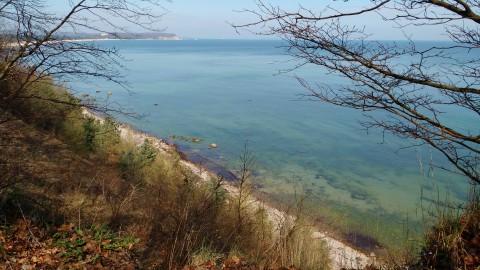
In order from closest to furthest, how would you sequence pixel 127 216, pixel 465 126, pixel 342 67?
pixel 342 67
pixel 127 216
pixel 465 126

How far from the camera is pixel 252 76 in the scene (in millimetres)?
50688

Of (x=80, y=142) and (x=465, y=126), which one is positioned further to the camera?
(x=465, y=126)

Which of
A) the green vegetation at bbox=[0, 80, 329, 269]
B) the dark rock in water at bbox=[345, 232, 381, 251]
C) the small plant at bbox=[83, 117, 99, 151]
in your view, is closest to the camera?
the green vegetation at bbox=[0, 80, 329, 269]

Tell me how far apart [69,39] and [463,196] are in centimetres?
1421

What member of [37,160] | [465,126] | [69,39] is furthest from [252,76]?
[69,39]

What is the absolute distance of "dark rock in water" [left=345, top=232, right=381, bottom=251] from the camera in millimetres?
11539

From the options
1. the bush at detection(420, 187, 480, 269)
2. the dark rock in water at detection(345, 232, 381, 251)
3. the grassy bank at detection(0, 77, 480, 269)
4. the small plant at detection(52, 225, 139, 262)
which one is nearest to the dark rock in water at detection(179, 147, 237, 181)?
the grassy bank at detection(0, 77, 480, 269)

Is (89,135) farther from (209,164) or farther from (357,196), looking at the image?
(357,196)

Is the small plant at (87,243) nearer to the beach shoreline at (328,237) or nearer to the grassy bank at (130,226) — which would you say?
the grassy bank at (130,226)

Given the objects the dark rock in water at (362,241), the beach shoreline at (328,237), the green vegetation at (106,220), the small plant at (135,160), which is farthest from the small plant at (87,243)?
the dark rock in water at (362,241)

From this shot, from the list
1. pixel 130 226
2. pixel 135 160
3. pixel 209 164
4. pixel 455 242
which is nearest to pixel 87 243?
pixel 130 226

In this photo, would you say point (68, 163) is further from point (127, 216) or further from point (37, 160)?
point (127, 216)

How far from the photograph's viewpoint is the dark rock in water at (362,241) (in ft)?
37.9

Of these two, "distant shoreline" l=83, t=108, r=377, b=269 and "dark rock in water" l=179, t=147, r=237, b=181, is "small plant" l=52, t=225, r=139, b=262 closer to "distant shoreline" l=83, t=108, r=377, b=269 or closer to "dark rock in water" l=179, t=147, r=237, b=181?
"distant shoreline" l=83, t=108, r=377, b=269
